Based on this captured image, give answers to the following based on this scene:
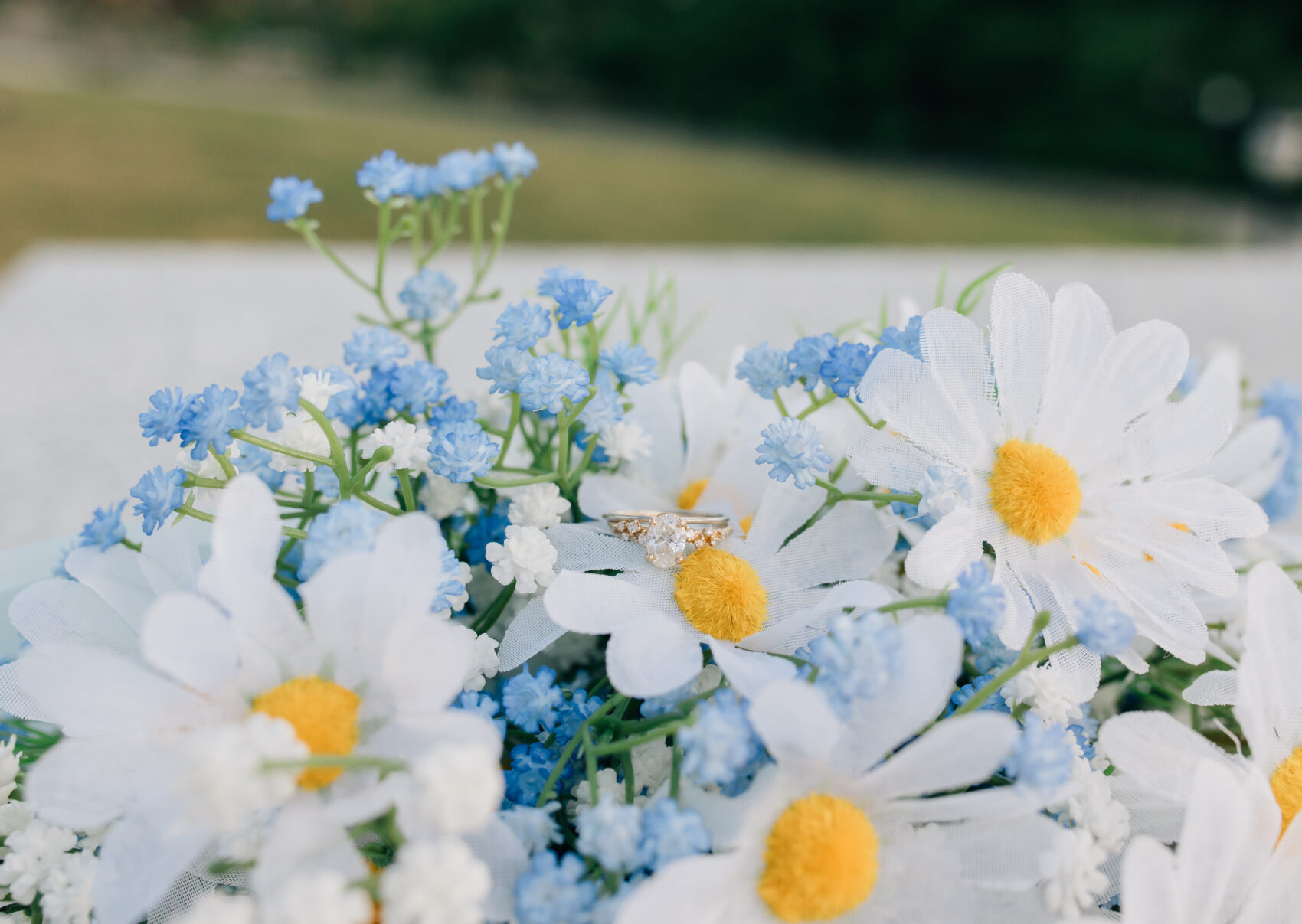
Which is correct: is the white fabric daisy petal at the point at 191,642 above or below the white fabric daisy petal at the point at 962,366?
below

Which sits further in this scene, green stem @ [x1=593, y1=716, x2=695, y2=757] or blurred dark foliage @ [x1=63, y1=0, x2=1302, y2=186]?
blurred dark foliage @ [x1=63, y1=0, x2=1302, y2=186]

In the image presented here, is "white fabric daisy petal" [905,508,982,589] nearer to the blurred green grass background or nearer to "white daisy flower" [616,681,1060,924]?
"white daisy flower" [616,681,1060,924]

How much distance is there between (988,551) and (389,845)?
176 millimetres

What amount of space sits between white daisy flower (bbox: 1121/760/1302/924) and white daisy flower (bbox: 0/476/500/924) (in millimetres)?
130

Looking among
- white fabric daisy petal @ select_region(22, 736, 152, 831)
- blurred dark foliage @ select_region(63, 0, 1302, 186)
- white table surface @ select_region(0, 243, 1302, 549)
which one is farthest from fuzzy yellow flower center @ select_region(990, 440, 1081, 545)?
blurred dark foliage @ select_region(63, 0, 1302, 186)

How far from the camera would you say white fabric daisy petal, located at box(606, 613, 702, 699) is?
0.22 metres

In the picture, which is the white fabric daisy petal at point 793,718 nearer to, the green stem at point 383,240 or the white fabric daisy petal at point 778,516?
the white fabric daisy petal at point 778,516

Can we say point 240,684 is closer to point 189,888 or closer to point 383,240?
point 189,888

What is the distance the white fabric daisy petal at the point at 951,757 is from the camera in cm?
20

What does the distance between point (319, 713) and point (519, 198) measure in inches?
131

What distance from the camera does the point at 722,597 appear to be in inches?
10.2

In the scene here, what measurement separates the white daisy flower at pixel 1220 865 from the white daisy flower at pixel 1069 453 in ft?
0.15

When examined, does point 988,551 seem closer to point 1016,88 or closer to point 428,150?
point 428,150

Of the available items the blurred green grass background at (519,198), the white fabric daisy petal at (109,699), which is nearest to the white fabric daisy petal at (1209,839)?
the white fabric daisy petal at (109,699)
